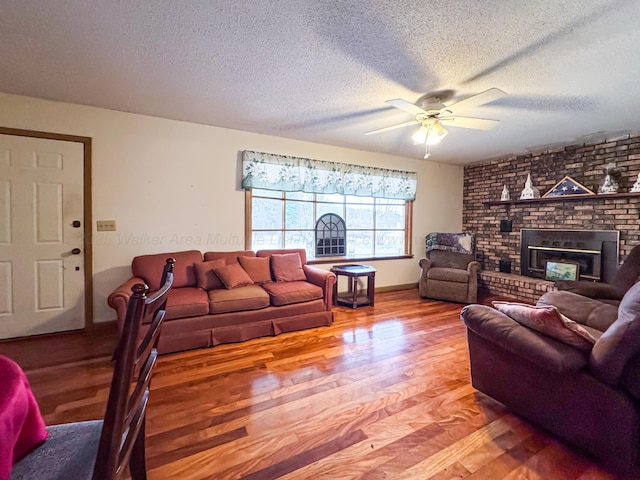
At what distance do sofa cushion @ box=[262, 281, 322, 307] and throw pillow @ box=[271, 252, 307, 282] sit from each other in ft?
0.35

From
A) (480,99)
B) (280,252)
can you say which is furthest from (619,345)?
(280,252)

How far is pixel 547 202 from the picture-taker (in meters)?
4.47

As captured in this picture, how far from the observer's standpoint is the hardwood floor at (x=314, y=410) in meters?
1.41

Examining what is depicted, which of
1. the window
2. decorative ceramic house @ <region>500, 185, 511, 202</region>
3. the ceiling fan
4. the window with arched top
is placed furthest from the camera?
decorative ceramic house @ <region>500, 185, 511, 202</region>

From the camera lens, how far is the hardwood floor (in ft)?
4.64

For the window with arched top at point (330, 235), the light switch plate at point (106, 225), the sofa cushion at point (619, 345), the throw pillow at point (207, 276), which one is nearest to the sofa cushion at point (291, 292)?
the throw pillow at point (207, 276)

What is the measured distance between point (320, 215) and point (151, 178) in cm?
227

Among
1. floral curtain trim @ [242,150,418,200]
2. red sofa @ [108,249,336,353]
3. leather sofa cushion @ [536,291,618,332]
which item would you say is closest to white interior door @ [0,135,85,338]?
red sofa @ [108,249,336,353]

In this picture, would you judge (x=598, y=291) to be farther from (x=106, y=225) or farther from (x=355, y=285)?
(x=106, y=225)

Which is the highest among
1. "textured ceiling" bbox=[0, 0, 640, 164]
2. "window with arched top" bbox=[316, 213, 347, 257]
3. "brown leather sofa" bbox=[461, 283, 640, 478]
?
"textured ceiling" bbox=[0, 0, 640, 164]

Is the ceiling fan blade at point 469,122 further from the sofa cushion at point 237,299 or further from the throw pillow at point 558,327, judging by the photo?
the sofa cushion at point 237,299

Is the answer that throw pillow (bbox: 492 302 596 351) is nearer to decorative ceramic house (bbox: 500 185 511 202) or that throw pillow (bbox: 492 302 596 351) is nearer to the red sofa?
the red sofa

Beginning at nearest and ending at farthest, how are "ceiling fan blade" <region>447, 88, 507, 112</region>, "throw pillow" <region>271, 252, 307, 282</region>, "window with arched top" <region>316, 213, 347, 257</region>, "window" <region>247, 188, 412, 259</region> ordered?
1. "ceiling fan blade" <region>447, 88, 507, 112</region>
2. "throw pillow" <region>271, 252, 307, 282</region>
3. "window" <region>247, 188, 412, 259</region>
4. "window with arched top" <region>316, 213, 347, 257</region>

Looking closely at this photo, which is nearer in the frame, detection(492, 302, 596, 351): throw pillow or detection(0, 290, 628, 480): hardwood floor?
detection(0, 290, 628, 480): hardwood floor
